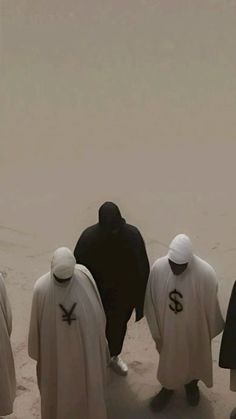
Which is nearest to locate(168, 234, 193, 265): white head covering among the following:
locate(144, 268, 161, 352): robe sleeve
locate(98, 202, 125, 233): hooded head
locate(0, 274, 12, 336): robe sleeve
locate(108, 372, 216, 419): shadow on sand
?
locate(144, 268, 161, 352): robe sleeve

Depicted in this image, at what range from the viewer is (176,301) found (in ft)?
17.4

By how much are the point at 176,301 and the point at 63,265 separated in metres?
1.00

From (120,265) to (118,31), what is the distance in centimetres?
594

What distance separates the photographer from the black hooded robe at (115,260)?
5.48m

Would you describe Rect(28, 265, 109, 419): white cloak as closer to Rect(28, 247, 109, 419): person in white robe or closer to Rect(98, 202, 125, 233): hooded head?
Rect(28, 247, 109, 419): person in white robe

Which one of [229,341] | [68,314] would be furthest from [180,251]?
[68,314]

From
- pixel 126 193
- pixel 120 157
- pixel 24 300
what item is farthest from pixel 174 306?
pixel 120 157

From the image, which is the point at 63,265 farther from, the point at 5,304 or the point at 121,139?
the point at 121,139

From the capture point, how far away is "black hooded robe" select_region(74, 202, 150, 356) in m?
5.48

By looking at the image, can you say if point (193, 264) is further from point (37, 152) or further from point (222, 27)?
point (222, 27)

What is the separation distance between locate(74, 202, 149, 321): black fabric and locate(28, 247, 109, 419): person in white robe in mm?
469

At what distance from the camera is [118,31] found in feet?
35.0

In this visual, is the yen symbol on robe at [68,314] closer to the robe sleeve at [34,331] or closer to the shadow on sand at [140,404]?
the robe sleeve at [34,331]

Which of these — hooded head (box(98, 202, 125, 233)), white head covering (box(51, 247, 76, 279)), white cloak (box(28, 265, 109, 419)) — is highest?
hooded head (box(98, 202, 125, 233))
